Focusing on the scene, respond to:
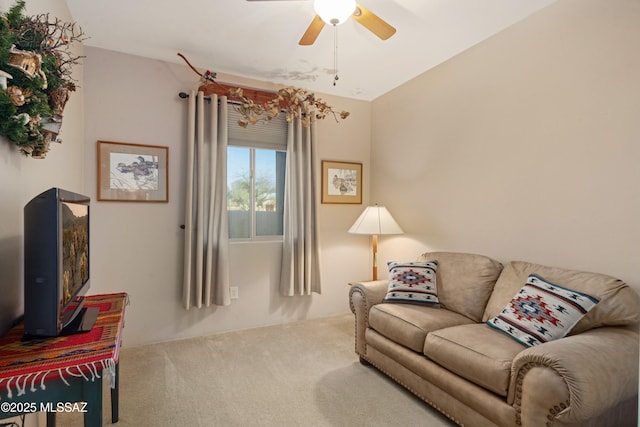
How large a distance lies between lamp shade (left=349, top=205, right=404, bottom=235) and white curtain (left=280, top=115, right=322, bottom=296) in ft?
1.85

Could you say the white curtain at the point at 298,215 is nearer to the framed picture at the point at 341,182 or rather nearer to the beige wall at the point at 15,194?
the framed picture at the point at 341,182

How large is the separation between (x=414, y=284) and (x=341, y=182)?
5.50ft

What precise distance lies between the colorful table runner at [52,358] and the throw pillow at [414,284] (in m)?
1.91

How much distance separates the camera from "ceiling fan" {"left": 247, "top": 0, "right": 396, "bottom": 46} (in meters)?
1.75

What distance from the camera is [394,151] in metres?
3.70

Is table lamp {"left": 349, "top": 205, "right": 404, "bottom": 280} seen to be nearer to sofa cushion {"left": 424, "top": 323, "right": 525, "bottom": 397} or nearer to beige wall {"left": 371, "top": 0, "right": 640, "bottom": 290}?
beige wall {"left": 371, "top": 0, "right": 640, "bottom": 290}

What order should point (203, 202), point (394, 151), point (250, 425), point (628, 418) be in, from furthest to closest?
point (394, 151), point (203, 202), point (250, 425), point (628, 418)

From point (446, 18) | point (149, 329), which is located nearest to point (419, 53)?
point (446, 18)

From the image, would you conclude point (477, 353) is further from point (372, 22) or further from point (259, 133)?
point (259, 133)

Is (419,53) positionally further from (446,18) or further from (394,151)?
(394,151)

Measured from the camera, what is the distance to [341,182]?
3916 mm

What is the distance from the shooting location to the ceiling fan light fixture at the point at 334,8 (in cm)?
174

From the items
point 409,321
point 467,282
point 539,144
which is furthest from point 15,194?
point 539,144

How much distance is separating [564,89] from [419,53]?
3.89 ft
